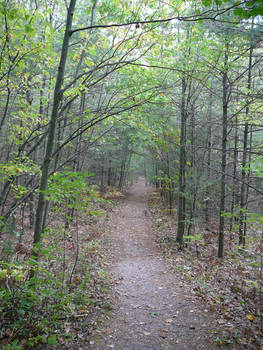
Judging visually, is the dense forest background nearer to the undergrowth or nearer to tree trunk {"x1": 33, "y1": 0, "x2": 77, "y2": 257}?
tree trunk {"x1": 33, "y1": 0, "x2": 77, "y2": 257}

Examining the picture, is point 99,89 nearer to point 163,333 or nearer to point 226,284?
point 163,333

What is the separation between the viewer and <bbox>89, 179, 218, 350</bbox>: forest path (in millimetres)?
4059

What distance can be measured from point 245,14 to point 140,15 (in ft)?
6.80

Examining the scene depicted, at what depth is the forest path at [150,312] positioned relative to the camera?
4059 millimetres

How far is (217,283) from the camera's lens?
6.45 meters

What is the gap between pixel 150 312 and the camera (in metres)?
5.10

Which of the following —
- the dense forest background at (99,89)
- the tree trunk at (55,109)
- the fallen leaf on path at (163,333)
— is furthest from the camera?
the fallen leaf on path at (163,333)

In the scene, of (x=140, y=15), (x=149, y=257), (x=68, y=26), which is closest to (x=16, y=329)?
(x=68, y=26)

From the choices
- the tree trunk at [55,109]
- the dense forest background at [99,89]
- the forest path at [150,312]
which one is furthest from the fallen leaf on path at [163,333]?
the tree trunk at [55,109]

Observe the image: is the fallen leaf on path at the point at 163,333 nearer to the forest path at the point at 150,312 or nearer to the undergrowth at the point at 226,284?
the forest path at the point at 150,312

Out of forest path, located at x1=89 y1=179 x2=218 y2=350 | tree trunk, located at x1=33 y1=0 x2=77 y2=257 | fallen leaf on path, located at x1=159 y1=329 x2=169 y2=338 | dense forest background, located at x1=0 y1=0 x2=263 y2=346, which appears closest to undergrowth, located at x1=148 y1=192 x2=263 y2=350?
forest path, located at x1=89 y1=179 x2=218 y2=350

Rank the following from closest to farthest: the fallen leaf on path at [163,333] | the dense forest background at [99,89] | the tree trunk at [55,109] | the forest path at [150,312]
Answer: the tree trunk at [55,109]
the dense forest background at [99,89]
the forest path at [150,312]
the fallen leaf on path at [163,333]

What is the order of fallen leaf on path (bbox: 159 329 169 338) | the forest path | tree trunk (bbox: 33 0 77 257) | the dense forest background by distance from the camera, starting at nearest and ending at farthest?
1. tree trunk (bbox: 33 0 77 257)
2. the dense forest background
3. the forest path
4. fallen leaf on path (bbox: 159 329 169 338)

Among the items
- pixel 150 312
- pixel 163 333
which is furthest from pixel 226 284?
pixel 163 333
